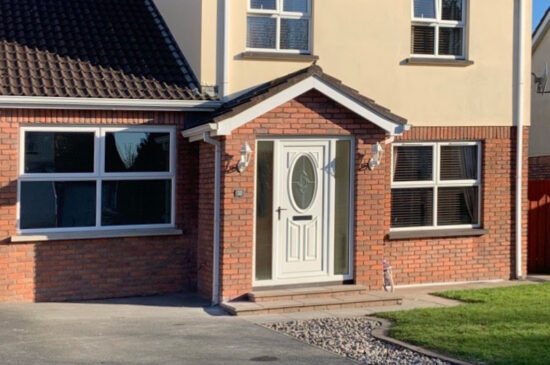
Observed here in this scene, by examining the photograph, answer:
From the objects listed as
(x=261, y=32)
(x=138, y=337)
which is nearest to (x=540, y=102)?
(x=261, y=32)

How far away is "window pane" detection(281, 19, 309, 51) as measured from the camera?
548 inches

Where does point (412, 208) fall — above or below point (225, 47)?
below

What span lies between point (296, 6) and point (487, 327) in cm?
623

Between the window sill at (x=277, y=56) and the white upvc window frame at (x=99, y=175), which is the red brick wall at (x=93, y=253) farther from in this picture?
the window sill at (x=277, y=56)

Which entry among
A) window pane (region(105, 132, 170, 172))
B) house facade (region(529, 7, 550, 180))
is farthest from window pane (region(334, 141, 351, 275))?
house facade (region(529, 7, 550, 180))

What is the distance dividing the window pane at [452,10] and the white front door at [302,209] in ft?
12.4

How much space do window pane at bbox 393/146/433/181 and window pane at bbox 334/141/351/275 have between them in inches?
60.7

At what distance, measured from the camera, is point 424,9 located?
1499 centimetres

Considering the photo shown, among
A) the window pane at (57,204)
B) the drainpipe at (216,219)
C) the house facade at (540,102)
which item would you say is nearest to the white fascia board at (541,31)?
the house facade at (540,102)

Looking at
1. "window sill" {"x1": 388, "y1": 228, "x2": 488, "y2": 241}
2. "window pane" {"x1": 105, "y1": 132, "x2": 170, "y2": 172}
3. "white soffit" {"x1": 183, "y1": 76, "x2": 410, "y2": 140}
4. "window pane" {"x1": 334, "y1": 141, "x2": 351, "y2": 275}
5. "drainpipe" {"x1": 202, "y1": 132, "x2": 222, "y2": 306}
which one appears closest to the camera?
"white soffit" {"x1": 183, "y1": 76, "x2": 410, "y2": 140}

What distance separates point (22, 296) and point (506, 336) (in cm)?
681

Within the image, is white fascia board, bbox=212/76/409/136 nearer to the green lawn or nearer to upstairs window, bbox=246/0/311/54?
upstairs window, bbox=246/0/311/54

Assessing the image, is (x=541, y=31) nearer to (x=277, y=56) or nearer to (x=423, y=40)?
(x=423, y=40)

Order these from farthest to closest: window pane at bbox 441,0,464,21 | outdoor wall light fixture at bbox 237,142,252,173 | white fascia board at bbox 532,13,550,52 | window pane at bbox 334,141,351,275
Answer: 1. white fascia board at bbox 532,13,550,52
2. window pane at bbox 441,0,464,21
3. window pane at bbox 334,141,351,275
4. outdoor wall light fixture at bbox 237,142,252,173
